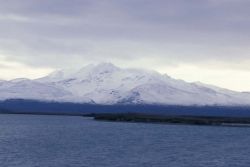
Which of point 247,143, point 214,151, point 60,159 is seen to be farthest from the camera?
point 247,143

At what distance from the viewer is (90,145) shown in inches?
3738

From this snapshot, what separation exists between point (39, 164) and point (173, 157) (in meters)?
18.0

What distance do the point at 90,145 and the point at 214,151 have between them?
18.9m

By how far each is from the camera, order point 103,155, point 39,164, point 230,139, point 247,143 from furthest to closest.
A: point 230,139, point 247,143, point 103,155, point 39,164

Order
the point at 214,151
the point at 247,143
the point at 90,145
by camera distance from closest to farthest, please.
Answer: the point at 214,151, the point at 90,145, the point at 247,143

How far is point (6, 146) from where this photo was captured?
9144 centimetres

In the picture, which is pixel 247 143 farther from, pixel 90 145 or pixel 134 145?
pixel 90 145

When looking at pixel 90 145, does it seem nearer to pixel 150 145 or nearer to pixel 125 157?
pixel 150 145

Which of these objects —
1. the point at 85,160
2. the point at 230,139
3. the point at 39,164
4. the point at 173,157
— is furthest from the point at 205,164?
the point at 230,139

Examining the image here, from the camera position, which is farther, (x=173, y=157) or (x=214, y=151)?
(x=214, y=151)

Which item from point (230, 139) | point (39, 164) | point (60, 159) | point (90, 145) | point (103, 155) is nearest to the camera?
point (39, 164)

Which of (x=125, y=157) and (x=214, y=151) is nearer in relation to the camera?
(x=125, y=157)

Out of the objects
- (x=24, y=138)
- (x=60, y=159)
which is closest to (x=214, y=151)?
(x=60, y=159)

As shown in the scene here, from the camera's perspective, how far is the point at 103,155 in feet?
264
